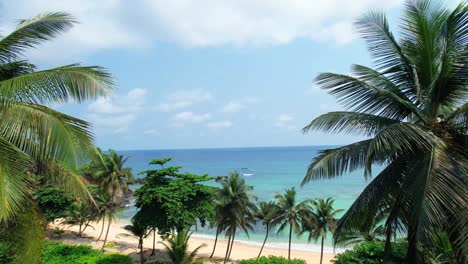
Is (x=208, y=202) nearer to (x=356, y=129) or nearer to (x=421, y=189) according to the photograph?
(x=356, y=129)

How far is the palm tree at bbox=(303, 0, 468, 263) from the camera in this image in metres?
6.29

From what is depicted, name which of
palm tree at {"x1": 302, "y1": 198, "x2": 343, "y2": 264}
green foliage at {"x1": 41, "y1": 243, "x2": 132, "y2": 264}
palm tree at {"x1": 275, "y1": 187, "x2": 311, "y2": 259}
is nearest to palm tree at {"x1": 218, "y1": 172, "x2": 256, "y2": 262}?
palm tree at {"x1": 275, "y1": 187, "x2": 311, "y2": 259}

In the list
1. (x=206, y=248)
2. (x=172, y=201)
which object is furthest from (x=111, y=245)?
(x=172, y=201)

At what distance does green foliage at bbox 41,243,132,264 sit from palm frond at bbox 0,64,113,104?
41.1 ft

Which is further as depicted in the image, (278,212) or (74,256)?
(278,212)

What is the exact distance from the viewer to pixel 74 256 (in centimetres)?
1664

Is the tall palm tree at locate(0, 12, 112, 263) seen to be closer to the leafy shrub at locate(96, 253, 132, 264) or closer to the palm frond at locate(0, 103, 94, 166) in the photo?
the palm frond at locate(0, 103, 94, 166)

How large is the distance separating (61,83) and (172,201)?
1810cm

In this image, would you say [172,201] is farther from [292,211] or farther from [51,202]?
[51,202]

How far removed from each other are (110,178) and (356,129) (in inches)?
1181

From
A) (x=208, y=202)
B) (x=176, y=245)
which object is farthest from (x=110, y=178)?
(x=176, y=245)

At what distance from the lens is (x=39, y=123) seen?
5.43 meters

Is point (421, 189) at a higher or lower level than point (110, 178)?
higher

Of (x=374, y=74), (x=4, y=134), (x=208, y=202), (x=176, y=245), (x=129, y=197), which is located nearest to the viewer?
(x=4, y=134)
